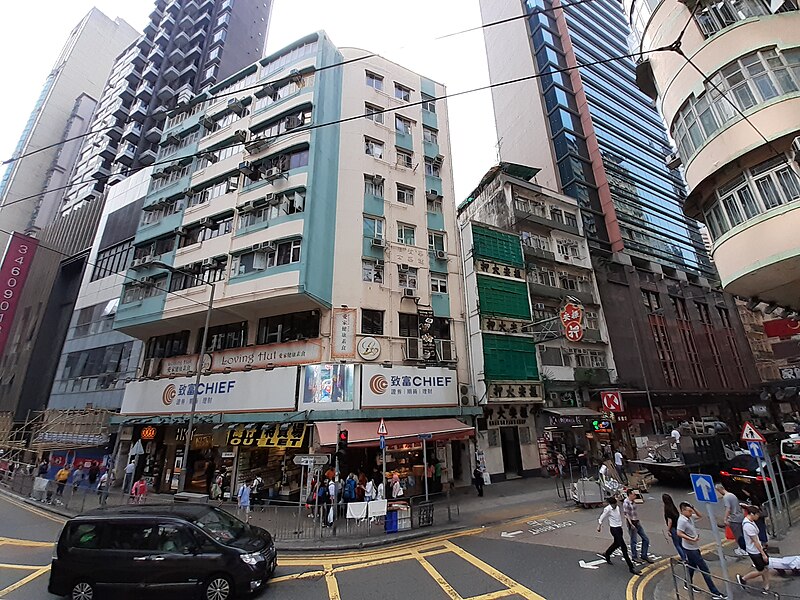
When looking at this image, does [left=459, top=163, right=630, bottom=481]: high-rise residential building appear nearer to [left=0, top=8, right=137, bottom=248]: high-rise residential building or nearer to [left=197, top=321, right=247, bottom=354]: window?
[left=197, top=321, right=247, bottom=354]: window

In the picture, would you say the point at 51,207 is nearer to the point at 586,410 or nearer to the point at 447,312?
the point at 447,312

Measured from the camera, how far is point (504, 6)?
Result: 50.5 m

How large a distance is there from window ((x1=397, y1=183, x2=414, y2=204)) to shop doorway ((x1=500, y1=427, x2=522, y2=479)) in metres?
15.1

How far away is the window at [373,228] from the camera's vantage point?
2073 centimetres

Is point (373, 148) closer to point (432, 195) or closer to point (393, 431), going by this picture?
point (432, 195)

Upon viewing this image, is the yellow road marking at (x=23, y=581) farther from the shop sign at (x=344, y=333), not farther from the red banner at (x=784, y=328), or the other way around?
the red banner at (x=784, y=328)

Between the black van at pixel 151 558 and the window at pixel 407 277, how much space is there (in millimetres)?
14545

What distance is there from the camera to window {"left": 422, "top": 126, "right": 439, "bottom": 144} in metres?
25.7

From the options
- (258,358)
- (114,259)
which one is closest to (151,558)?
(258,358)

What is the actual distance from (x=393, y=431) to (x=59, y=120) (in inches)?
Result: 3057

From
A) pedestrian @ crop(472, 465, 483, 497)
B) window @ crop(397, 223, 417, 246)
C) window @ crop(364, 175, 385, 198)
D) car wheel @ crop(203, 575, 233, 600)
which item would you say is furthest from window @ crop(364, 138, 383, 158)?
car wheel @ crop(203, 575, 233, 600)

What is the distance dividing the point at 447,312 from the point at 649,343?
2059 cm

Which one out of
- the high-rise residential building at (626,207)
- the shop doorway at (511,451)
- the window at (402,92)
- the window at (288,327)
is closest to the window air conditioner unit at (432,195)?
the window at (402,92)

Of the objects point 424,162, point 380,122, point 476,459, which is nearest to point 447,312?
point 476,459
